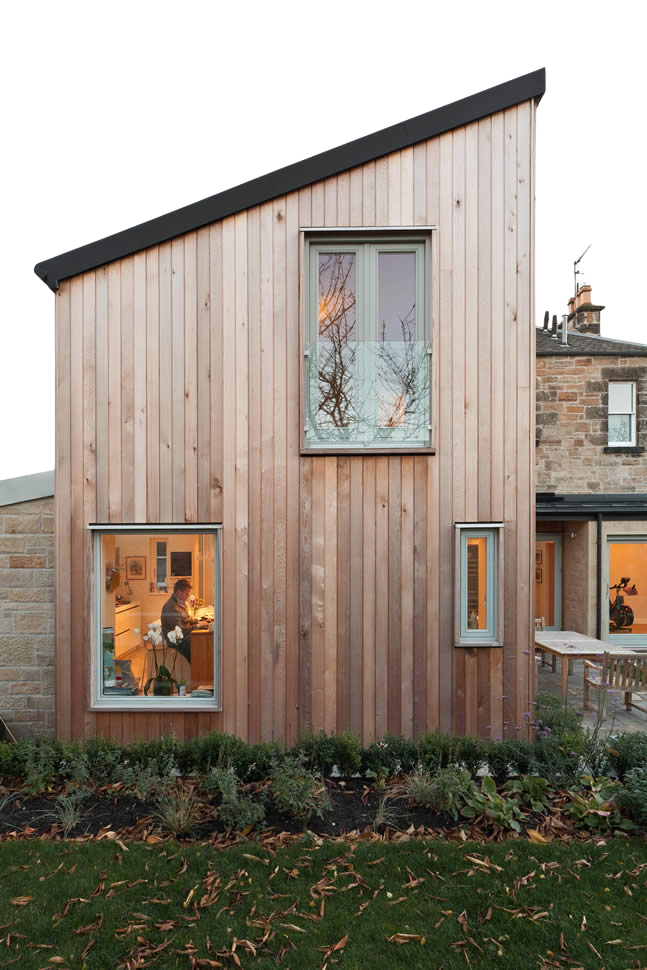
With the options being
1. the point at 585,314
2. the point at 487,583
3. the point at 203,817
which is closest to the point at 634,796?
the point at 487,583

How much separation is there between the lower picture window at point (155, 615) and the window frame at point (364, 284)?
5.25 ft

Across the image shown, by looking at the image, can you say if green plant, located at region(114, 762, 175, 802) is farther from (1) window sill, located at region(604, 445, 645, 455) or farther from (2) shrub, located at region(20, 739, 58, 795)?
(1) window sill, located at region(604, 445, 645, 455)

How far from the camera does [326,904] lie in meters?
2.92

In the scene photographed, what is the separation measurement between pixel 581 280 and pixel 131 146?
9824 millimetres

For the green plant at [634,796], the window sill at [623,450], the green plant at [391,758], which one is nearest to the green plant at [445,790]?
the green plant at [391,758]

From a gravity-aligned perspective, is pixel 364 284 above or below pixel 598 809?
above

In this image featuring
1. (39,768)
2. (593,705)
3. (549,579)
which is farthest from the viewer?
(549,579)

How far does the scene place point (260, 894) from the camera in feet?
9.78

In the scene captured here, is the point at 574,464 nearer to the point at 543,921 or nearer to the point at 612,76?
the point at 612,76

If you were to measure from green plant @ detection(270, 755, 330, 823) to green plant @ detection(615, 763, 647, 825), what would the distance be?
2110mm

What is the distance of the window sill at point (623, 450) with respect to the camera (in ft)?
32.2

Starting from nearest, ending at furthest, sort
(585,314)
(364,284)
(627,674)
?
(364,284) → (627,674) → (585,314)

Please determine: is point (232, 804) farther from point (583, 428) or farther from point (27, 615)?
point (583, 428)

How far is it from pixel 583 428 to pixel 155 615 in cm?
860
